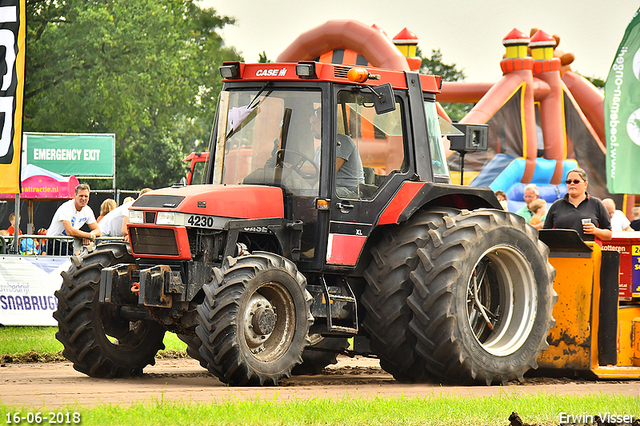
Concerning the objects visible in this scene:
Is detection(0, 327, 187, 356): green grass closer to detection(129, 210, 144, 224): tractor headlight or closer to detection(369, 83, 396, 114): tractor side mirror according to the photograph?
detection(129, 210, 144, 224): tractor headlight

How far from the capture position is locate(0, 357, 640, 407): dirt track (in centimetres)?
643

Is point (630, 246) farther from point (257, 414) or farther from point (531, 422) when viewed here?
point (257, 414)

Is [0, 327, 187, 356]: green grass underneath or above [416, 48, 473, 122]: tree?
underneath

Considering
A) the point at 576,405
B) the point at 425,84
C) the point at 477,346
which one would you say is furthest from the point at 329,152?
the point at 576,405

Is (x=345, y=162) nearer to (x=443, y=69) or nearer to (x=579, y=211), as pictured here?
(x=579, y=211)

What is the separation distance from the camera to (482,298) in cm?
896

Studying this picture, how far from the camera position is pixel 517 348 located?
8.55m

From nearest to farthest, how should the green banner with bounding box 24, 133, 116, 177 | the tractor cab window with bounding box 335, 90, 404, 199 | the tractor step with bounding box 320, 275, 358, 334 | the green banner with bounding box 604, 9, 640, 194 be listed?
the tractor step with bounding box 320, 275, 358, 334 < the tractor cab window with bounding box 335, 90, 404, 199 < the green banner with bounding box 604, 9, 640, 194 < the green banner with bounding box 24, 133, 116, 177

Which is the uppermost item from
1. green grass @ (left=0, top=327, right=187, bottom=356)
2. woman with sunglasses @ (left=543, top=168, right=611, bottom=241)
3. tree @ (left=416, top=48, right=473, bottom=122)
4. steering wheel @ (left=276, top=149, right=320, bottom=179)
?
tree @ (left=416, top=48, right=473, bottom=122)

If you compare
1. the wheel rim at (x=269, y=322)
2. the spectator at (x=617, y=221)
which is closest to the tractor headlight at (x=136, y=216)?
the wheel rim at (x=269, y=322)

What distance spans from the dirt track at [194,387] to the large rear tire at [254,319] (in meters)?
0.18

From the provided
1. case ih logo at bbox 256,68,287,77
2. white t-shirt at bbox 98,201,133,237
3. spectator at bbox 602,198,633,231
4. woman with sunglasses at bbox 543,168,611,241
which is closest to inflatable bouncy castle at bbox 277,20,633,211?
spectator at bbox 602,198,633,231

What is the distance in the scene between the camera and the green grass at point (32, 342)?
35.3ft

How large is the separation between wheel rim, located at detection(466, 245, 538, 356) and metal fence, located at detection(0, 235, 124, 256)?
664cm
